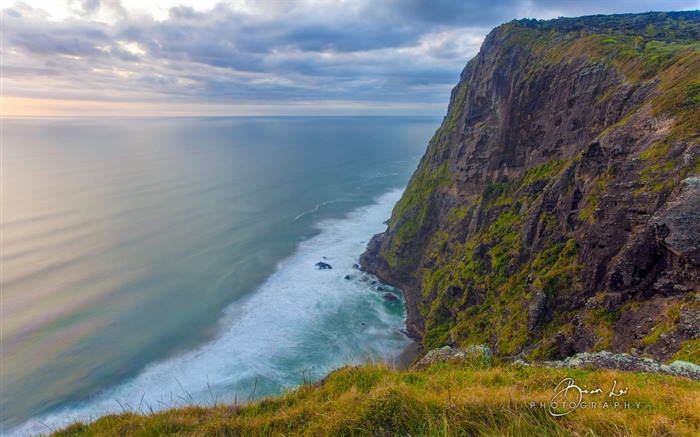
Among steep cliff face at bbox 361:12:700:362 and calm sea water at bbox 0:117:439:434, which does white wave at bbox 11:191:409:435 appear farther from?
steep cliff face at bbox 361:12:700:362

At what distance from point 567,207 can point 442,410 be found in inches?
1001

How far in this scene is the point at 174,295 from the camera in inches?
2098

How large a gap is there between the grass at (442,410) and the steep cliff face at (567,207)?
8531 millimetres

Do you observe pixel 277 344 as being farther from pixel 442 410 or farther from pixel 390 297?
pixel 442 410

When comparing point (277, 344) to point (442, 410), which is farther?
point (277, 344)

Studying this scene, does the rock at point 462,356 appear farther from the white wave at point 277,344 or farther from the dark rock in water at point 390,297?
the dark rock in water at point 390,297

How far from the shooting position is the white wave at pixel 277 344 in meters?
35.7

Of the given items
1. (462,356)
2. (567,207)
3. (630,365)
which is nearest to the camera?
(630,365)

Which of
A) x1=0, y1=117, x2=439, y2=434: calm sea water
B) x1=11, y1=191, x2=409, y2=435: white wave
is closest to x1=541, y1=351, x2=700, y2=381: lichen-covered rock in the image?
x1=0, y1=117, x2=439, y2=434: calm sea water

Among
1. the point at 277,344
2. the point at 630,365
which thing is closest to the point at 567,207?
the point at 630,365

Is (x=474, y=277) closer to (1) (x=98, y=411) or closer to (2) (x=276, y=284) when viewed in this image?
(2) (x=276, y=284)

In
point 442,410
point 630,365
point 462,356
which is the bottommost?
point 462,356

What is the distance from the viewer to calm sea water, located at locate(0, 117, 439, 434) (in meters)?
37.6

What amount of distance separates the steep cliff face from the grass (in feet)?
28.0
